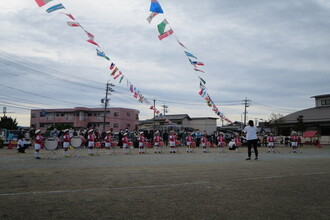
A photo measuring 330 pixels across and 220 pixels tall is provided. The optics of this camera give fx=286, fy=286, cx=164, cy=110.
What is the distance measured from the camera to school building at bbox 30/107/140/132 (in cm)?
6028

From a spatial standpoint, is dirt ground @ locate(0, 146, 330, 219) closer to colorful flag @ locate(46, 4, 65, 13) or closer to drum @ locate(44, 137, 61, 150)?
colorful flag @ locate(46, 4, 65, 13)

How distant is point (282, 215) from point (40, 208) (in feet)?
10.6

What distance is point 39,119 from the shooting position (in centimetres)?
6166

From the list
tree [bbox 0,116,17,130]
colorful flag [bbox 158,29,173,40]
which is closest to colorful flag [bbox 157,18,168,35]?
colorful flag [bbox 158,29,173,40]

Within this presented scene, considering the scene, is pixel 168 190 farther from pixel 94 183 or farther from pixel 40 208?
pixel 40 208

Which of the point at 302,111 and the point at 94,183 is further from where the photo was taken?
the point at 302,111

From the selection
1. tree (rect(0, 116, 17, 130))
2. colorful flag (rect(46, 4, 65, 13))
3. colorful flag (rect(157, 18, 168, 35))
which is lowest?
tree (rect(0, 116, 17, 130))

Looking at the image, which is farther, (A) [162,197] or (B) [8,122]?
(B) [8,122]

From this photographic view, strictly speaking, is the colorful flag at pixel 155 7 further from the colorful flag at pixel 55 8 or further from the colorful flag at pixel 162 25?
the colorful flag at pixel 55 8

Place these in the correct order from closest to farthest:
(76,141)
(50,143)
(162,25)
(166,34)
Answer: (162,25)
(50,143)
(166,34)
(76,141)

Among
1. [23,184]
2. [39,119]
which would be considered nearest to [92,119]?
[39,119]

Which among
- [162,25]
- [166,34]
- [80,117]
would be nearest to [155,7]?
[162,25]

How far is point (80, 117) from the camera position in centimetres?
6022

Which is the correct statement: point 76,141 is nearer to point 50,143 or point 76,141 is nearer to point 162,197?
point 50,143
